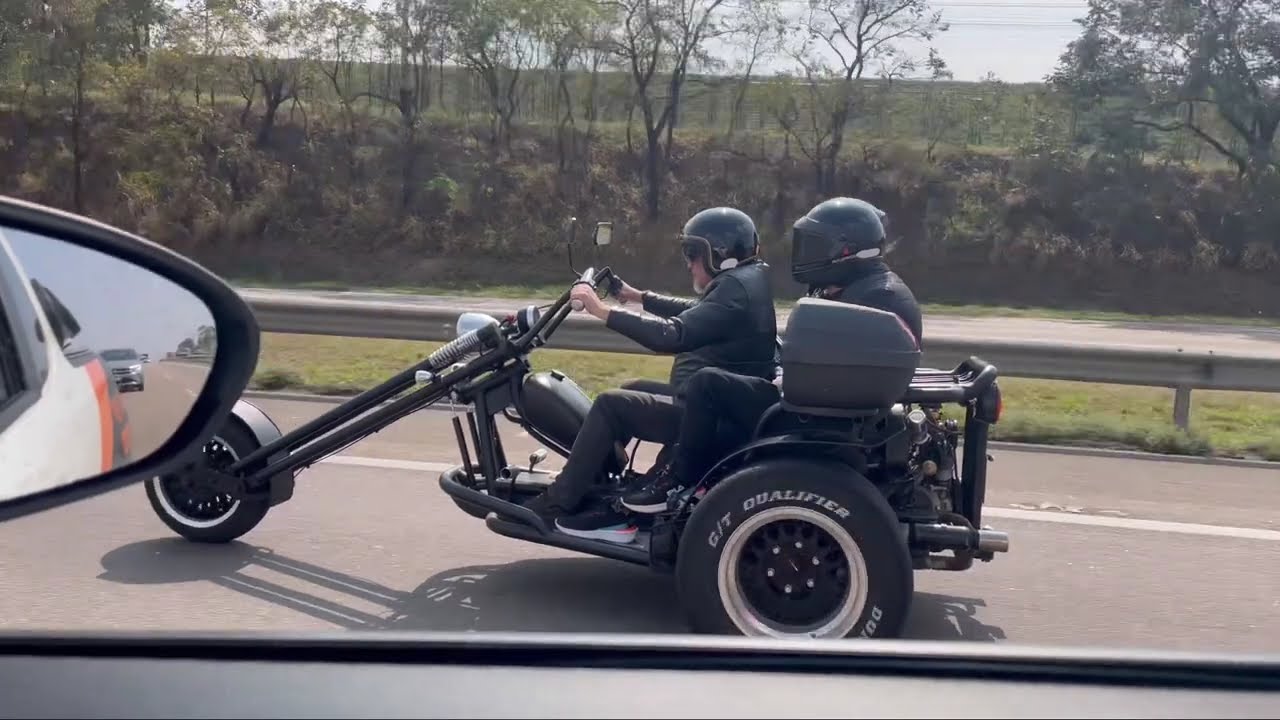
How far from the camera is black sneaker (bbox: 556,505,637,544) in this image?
16.3 feet

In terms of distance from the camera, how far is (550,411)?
A: 17.6 ft

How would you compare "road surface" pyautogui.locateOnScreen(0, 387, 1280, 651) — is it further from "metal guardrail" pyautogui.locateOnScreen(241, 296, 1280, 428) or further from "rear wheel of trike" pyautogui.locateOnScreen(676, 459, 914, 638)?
"metal guardrail" pyautogui.locateOnScreen(241, 296, 1280, 428)

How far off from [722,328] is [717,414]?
400 mm

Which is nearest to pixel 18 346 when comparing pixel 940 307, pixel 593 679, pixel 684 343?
pixel 593 679

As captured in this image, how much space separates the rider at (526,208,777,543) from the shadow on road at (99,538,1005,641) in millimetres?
360

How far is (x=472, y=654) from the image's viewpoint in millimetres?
2348

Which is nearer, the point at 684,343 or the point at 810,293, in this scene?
the point at 684,343

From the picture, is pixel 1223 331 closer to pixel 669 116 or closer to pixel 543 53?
pixel 669 116

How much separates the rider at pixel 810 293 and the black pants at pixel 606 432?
0.50ft

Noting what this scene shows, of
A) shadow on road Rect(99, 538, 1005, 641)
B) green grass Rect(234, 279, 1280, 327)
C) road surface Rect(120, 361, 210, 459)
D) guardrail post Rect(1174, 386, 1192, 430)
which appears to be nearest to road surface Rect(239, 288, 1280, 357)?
green grass Rect(234, 279, 1280, 327)

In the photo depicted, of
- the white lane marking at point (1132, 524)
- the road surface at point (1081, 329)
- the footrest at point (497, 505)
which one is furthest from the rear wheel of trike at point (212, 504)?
the road surface at point (1081, 329)

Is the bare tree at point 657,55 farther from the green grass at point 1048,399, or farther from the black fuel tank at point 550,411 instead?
the black fuel tank at point 550,411

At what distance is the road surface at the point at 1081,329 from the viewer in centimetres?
2219

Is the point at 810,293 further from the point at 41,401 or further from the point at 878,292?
the point at 41,401
